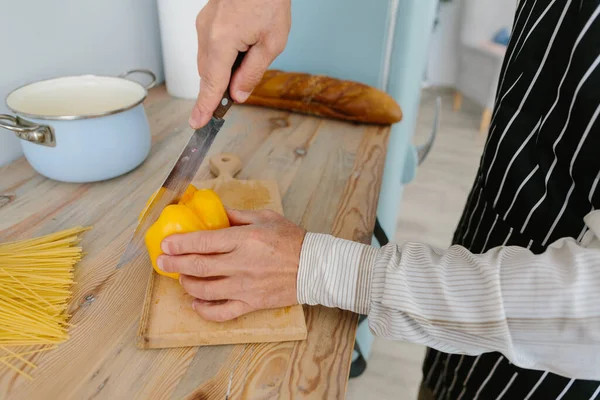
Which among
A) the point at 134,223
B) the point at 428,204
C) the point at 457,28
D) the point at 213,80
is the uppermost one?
the point at 213,80

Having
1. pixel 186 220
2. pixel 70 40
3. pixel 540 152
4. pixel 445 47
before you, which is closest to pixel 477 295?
pixel 540 152

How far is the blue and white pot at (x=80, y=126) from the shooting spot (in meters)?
0.77

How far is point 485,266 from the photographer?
1.69 feet

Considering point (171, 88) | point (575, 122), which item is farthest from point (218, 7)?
point (171, 88)

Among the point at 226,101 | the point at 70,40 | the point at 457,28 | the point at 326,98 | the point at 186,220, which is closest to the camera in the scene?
the point at 186,220

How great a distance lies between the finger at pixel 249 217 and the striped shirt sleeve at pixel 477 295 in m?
0.08

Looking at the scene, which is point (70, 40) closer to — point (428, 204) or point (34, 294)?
point (34, 294)

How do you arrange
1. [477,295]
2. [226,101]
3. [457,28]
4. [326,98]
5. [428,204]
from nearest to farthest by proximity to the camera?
[477,295] → [226,101] → [326,98] → [428,204] → [457,28]

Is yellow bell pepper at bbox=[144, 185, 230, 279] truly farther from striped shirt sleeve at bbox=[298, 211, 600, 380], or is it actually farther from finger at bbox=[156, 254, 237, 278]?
striped shirt sleeve at bbox=[298, 211, 600, 380]

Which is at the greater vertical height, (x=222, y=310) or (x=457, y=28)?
(x=222, y=310)

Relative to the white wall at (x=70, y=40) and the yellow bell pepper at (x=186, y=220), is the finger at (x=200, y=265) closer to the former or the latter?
the yellow bell pepper at (x=186, y=220)

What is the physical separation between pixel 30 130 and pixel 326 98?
2.18 ft

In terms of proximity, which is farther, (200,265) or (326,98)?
(326,98)

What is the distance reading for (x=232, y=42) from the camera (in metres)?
0.69
